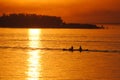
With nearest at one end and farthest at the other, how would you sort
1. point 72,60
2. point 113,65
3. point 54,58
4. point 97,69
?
point 97,69 → point 113,65 → point 72,60 → point 54,58

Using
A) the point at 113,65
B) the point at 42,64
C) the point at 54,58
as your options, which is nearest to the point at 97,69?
the point at 113,65

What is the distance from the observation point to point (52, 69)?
4228cm

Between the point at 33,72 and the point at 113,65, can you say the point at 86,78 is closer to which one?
the point at 33,72

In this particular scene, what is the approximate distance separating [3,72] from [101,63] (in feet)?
43.4

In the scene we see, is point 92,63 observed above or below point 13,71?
above

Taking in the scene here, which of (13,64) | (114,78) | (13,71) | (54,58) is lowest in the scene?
(114,78)

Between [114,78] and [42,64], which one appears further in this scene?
[42,64]

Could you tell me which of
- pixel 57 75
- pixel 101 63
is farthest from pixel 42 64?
pixel 57 75

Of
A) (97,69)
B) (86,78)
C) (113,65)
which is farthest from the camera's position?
(113,65)

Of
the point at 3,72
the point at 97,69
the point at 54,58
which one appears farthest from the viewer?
the point at 54,58

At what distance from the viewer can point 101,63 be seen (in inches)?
1913

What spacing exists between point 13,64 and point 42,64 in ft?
10.5

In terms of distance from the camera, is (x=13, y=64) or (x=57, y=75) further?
(x=13, y=64)

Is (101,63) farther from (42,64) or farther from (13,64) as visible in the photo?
(13,64)
